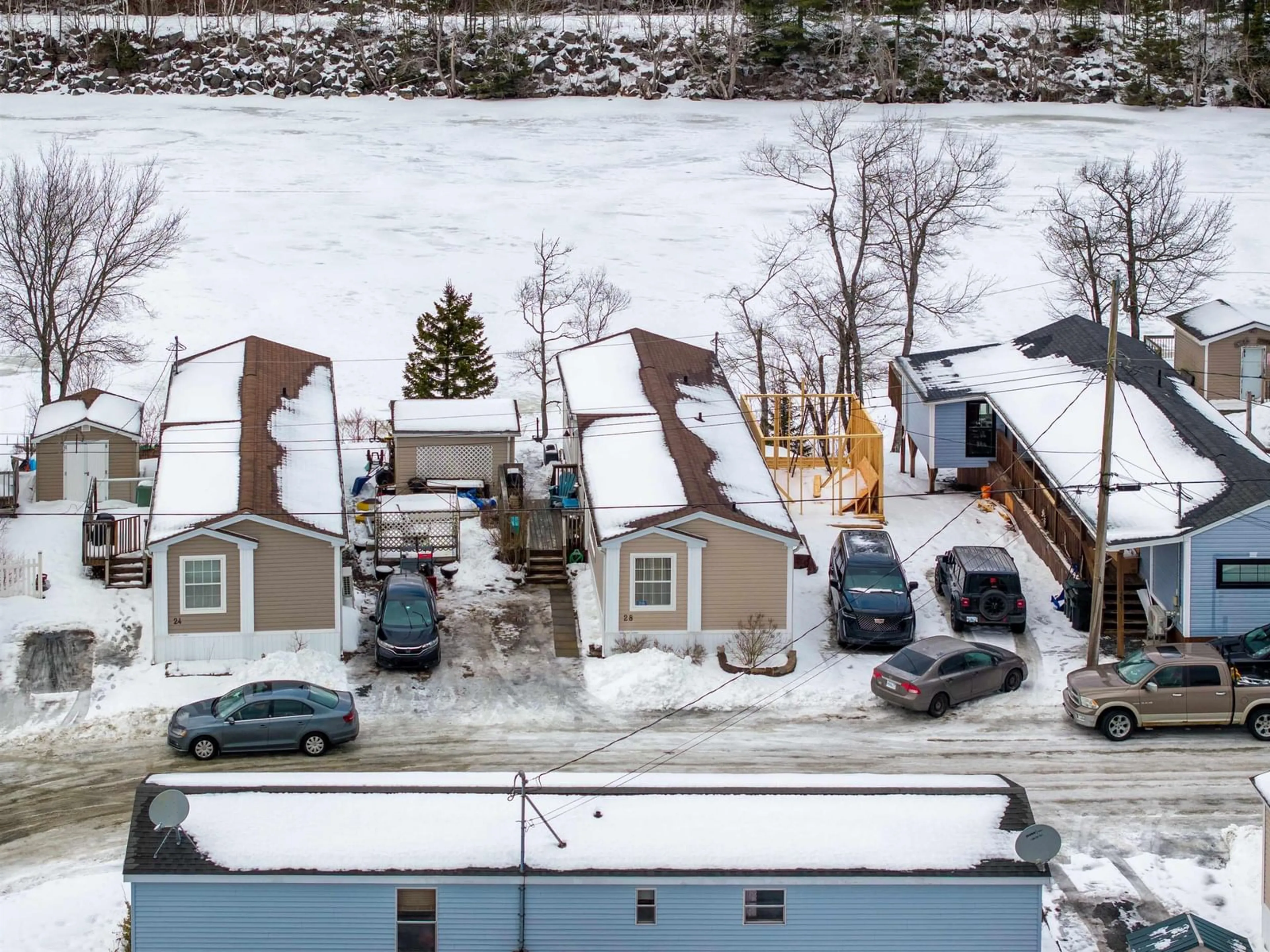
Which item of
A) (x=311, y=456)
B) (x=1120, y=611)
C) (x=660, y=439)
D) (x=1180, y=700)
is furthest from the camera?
(x=660, y=439)

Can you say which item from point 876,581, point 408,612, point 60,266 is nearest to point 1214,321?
point 876,581

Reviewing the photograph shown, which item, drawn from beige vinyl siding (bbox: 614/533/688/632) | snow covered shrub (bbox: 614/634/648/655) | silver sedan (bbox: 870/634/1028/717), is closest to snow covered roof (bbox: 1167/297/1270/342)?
silver sedan (bbox: 870/634/1028/717)

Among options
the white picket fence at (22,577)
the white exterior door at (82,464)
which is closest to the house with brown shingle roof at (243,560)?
the white picket fence at (22,577)

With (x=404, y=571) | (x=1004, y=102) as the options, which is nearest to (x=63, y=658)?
(x=404, y=571)

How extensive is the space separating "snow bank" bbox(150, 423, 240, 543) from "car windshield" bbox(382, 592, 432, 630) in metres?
3.84

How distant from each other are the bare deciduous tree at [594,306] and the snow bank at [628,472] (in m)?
18.0

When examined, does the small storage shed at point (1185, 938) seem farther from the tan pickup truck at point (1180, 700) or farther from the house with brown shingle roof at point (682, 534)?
the house with brown shingle roof at point (682, 534)

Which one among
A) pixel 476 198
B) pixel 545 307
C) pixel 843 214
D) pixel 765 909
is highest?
pixel 476 198

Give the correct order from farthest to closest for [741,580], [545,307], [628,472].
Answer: [545,307]
[628,472]
[741,580]

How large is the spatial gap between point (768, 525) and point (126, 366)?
36.7m

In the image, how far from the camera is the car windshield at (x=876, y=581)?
115 ft

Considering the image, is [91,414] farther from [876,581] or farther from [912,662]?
[912,662]

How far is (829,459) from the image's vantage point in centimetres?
4447

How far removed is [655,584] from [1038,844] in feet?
51.0
